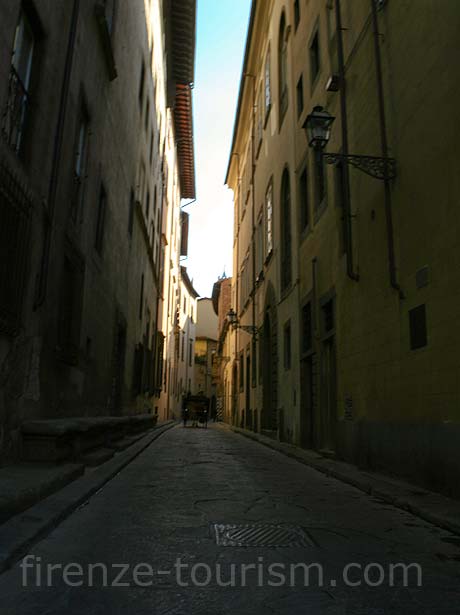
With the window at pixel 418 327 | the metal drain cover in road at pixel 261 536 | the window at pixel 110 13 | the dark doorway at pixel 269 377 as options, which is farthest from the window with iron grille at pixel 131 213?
the metal drain cover in road at pixel 261 536

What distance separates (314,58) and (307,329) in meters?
6.82

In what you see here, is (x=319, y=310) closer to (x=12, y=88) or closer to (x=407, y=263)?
(x=407, y=263)

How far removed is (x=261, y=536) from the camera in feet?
14.3

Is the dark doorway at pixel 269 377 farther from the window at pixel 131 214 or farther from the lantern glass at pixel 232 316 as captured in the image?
the window at pixel 131 214

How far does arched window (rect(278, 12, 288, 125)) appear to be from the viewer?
17766mm

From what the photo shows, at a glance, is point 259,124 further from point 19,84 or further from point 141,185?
A: point 19,84

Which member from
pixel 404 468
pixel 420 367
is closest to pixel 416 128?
pixel 420 367

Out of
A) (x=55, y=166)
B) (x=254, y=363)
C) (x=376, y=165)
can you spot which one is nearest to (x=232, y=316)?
(x=254, y=363)

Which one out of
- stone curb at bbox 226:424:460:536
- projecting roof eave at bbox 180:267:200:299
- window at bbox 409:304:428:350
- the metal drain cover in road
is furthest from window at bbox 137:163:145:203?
projecting roof eave at bbox 180:267:200:299

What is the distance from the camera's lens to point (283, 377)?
1644 centimetres

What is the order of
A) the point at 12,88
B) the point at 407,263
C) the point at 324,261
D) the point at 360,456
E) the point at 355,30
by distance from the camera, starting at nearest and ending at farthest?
the point at 12,88 < the point at 407,263 < the point at 360,456 < the point at 355,30 < the point at 324,261

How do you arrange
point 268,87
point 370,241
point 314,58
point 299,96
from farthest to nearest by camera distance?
point 268,87, point 299,96, point 314,58, point 370,241

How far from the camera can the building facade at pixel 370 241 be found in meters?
6.52

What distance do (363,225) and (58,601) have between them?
7689mm
